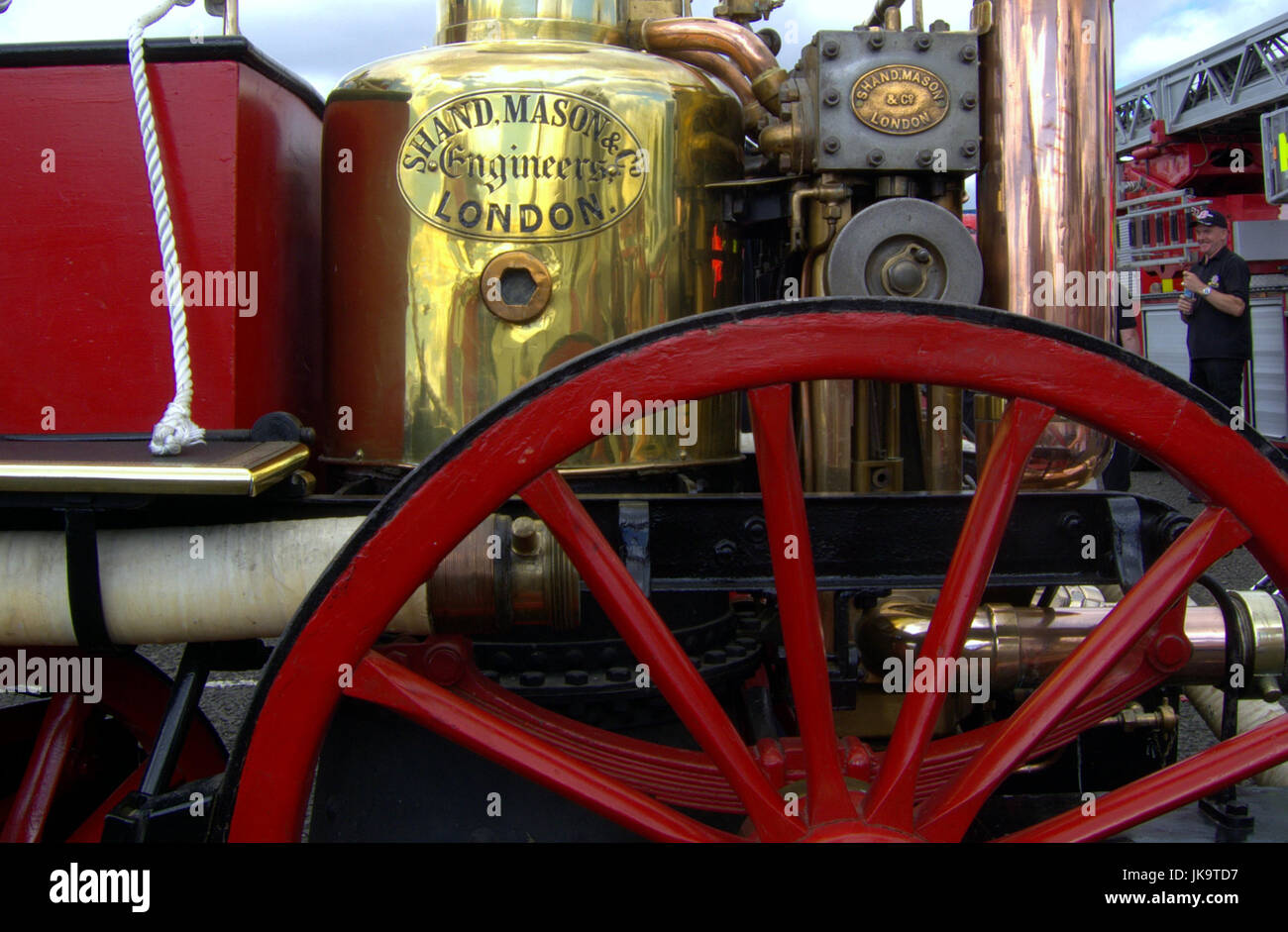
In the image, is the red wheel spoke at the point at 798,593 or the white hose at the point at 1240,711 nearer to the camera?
the red wheel spoke at the point at 798,593

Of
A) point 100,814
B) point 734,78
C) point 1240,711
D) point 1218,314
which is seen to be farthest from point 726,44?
point 1218,314

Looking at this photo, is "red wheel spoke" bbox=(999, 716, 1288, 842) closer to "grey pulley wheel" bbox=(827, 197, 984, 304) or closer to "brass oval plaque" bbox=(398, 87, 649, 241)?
"grey pulley wheel" bbox=(827, 197, 984, 304)

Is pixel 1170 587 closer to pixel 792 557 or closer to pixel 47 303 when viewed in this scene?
pixel 792 557

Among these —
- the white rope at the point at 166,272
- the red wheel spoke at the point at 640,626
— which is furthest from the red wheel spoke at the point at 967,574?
the white rope at the point at 166,272

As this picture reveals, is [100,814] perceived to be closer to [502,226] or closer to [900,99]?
[502,226]

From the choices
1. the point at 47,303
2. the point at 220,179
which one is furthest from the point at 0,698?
the point at 220,179

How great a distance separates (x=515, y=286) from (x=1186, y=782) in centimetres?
123

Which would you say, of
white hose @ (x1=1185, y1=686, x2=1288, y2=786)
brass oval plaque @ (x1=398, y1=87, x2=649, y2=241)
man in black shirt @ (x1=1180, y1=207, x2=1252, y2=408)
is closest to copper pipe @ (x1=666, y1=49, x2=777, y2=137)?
brass oval plaque @ (x1=398, y1=87, x2=649, y2=241)

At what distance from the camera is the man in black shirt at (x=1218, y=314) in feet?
21.2

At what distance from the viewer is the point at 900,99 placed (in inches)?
67.9

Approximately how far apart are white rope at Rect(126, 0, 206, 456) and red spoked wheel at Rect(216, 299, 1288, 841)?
408 mm

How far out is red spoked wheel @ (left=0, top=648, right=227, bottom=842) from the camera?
6.77 ft

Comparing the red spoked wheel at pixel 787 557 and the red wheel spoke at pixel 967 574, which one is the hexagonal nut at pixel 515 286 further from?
the red wheel spoke at pixel 967 574

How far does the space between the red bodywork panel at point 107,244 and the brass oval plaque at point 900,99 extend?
40.0 inches
